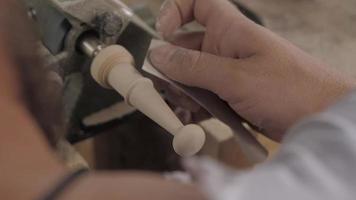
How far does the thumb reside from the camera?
62 cm

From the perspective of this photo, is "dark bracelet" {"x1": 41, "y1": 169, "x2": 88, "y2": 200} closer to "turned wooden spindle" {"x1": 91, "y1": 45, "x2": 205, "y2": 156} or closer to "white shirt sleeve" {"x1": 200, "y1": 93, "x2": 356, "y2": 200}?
"white shirt sleeve" {"x1": 200, "y1": 93, "x2": 356, "y2": 200}

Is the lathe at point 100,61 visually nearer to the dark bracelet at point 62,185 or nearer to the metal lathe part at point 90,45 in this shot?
the metal lathe part at point 90,45

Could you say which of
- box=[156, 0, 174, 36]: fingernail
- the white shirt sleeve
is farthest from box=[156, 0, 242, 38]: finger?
the white shirt sleeve

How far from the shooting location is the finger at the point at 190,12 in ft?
2.23

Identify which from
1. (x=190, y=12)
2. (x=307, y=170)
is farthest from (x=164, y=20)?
(x=307, y=170)

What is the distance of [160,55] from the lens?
636mm

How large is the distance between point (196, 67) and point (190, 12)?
0.34 feet

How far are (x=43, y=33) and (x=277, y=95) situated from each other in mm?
245

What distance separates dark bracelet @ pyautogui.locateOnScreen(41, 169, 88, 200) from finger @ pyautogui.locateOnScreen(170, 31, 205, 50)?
0.39 meters

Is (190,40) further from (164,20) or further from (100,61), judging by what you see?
(100,61)

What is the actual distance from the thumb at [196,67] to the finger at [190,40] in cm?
7

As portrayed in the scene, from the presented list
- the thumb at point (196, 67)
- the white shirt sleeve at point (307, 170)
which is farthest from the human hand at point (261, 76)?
the white shirt sleeve at point (307, 170)

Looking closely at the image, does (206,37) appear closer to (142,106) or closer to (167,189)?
(142,106)

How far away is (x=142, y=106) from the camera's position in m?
0.57
